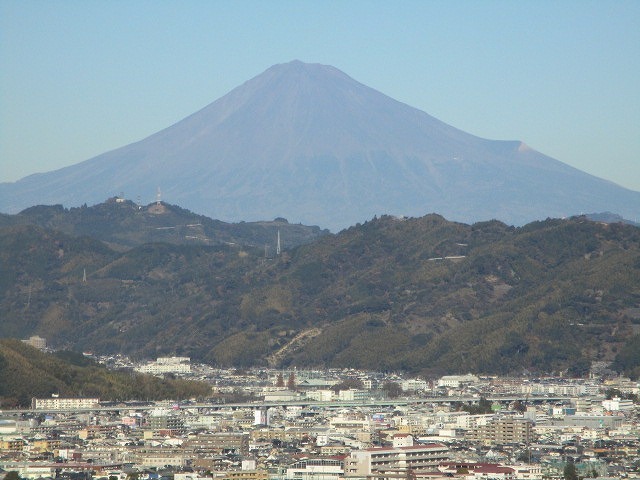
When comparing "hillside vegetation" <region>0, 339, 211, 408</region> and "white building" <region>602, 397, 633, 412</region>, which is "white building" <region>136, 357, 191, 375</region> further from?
"white building" <region>602, 397, 633, 412</region>

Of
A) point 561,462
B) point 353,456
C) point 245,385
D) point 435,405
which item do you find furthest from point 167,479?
point 245,385

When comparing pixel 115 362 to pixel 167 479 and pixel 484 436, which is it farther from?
pixel 167 479

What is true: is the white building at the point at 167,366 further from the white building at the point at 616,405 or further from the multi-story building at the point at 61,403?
the white building at the point at 616,405

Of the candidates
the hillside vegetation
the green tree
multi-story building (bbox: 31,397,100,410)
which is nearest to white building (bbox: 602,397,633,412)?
the green tree

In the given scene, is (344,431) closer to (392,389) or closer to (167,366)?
(392,389)

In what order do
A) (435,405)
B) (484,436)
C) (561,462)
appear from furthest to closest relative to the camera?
(435,405) < (484,436) < (561,462)

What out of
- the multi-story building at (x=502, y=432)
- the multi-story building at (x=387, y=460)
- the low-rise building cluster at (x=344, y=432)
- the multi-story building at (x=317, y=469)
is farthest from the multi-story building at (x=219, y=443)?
the multi-story building at (x=387, y=460)

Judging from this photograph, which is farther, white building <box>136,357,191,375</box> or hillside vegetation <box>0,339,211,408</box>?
white building <box>136,357,191,375</box>
